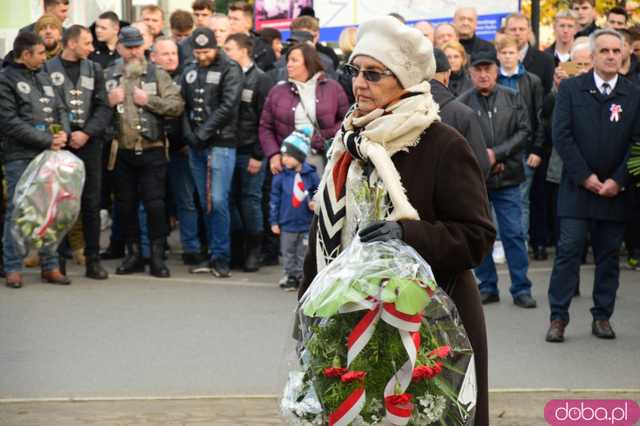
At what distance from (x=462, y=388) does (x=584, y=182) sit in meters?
5.28

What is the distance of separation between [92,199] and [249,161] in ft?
5.15

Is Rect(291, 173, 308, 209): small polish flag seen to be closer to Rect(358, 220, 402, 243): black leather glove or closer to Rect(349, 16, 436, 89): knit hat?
Rect(349, 16, 436, 89): knit hat

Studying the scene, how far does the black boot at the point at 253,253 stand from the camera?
1250 centimetres

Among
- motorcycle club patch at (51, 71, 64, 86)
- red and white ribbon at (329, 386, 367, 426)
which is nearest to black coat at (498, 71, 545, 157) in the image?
motorcycle club patch at (51, 71, 64, 86)

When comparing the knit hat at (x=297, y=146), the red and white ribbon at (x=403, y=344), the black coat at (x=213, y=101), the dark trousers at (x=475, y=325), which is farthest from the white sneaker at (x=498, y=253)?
the red and white ribbon at (x=403, y=344)

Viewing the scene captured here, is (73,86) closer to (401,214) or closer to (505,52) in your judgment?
(505,52)

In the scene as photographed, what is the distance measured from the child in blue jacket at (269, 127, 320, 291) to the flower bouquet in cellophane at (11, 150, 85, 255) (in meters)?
1.80

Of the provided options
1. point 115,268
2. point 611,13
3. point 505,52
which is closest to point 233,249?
point 115,268

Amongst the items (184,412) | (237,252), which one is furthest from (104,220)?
(184,412)

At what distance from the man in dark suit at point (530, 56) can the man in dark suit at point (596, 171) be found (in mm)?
4269

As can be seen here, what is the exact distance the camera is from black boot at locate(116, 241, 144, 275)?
1220 centimetres

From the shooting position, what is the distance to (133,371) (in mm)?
8273

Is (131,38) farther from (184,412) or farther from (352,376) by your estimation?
(352,376)

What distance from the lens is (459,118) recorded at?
8773 millimetres
